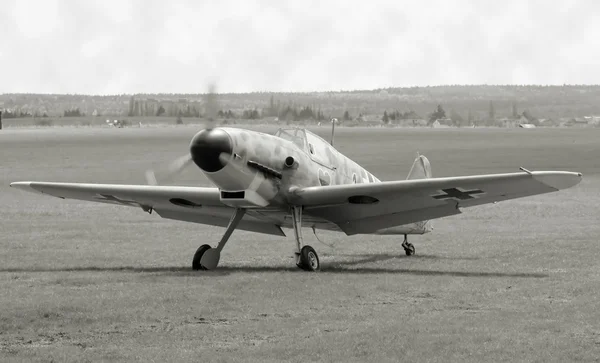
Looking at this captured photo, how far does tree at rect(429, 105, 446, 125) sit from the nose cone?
85965 mm

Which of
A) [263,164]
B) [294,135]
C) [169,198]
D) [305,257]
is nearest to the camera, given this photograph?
[263,164]

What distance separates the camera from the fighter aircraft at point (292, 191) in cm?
1509

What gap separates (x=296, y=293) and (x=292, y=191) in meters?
3.23

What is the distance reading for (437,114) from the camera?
346 ft

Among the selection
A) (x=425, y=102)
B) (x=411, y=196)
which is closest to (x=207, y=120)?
(x=411, y=196)

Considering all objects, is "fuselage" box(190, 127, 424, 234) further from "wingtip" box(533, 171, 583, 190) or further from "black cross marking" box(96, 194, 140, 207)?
"wingtip" box(533, 171, 583, 190)

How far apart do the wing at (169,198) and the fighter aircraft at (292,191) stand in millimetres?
17

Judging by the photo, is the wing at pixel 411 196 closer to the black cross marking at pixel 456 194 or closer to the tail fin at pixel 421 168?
the black cross marking at pixel 456 194

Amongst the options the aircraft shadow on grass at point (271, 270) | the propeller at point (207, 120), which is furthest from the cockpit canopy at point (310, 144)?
the aircraft shadow on grass at point (271, 270)

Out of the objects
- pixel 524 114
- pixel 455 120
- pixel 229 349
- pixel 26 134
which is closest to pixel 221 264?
pixel 229 349

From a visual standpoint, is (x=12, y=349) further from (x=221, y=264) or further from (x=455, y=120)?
(x=455, y=120)

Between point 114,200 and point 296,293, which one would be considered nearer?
point 296,293

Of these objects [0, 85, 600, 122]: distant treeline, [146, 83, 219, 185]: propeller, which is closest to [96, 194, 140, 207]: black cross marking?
[146, 83, 219, 185]: propeller

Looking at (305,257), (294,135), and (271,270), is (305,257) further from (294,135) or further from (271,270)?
(294,135)
